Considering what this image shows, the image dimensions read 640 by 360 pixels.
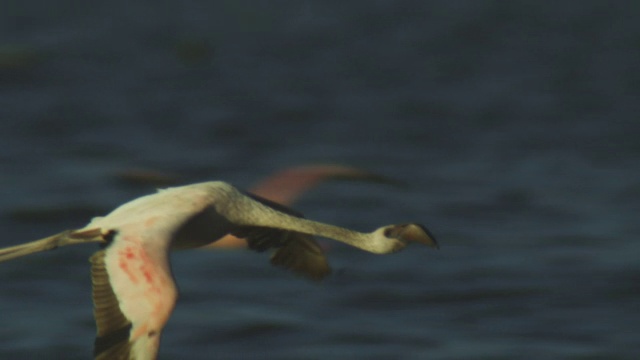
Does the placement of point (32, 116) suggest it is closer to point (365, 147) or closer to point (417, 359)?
point (365, 147)

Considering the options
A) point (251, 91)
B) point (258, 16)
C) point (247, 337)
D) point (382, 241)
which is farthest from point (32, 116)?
point (382, 241)

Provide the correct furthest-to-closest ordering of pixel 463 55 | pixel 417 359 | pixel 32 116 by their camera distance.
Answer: pixel 463 55 → pixel 32 116 → pixel 417 359

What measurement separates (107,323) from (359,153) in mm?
12469

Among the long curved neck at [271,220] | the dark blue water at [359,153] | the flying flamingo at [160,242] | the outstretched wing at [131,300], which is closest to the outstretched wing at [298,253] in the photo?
the flying flamingo at [160,242]

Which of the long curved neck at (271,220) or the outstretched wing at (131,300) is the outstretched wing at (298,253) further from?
the outstretched wing at (131,300)

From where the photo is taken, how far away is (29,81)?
985 inches

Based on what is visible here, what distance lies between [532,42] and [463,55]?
1293 millimetres

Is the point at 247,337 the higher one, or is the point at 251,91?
the point at 251,91

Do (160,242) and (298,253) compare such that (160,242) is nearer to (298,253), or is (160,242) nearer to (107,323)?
(107,323)

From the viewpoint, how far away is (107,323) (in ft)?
30.5

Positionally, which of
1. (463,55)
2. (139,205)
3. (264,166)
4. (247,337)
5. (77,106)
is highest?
(463,55)

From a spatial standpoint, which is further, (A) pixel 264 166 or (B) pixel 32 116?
(B) pixel 32 116

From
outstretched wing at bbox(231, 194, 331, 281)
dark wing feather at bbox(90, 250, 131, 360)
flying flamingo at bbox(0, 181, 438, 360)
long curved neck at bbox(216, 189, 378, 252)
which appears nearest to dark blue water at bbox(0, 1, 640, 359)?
outstretched wing at bbox(231, 194, 331, 281)

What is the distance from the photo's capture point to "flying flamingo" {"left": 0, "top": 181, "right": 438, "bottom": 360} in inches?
363
